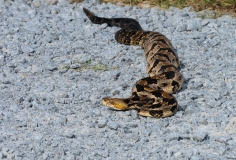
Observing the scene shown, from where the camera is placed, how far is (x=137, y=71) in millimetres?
10453

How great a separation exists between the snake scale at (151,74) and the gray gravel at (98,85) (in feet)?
0.42

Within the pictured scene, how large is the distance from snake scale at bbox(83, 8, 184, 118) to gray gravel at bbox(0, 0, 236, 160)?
0.42 feet

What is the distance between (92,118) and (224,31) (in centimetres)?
376

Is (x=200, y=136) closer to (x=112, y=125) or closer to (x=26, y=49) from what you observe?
(x=112, y=125)

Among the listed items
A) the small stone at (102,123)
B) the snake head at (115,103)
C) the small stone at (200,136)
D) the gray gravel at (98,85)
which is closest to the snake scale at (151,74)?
the snake head at (115,103)

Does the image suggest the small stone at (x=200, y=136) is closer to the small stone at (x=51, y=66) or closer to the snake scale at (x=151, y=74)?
the snake scale at (x=151, y=74)

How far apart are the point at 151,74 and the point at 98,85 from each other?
0.97 meters

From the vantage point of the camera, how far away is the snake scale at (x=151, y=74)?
355 inches

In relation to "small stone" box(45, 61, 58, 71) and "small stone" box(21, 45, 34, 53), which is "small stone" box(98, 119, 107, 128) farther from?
"small stone" box(21, 45, 34, 53)

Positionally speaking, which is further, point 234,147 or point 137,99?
point 137,99

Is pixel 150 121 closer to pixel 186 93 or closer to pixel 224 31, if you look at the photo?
pixel 186 93

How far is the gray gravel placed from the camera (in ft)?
26.4

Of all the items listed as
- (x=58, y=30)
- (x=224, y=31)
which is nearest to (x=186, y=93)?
(x=224, y=31)

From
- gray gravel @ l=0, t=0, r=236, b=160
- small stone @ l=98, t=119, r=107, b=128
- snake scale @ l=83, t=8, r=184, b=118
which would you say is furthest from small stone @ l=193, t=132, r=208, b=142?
small stone @ l=98, t=119, r=107, b=128
